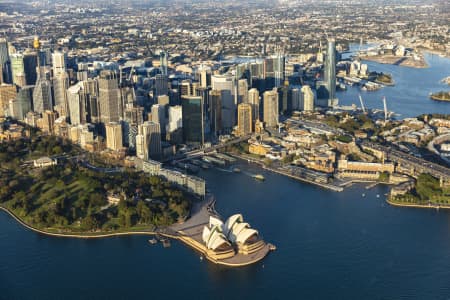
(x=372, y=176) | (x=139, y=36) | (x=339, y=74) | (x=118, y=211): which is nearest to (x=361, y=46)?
(x=339, y=74)

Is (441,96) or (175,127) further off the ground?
(175,127)

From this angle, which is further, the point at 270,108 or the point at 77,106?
the point at 270,108

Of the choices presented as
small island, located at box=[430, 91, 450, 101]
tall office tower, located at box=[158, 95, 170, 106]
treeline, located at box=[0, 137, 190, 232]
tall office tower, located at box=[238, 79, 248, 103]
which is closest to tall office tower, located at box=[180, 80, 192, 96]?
tall office tower, located at box=[158, 95, 170, 106]

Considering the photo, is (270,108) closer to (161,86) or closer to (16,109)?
(161,86)

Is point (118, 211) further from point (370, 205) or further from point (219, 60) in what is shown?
point (219, 60)

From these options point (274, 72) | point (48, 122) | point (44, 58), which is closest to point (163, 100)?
point (48, 122)

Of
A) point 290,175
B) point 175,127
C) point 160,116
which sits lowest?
point 290,175

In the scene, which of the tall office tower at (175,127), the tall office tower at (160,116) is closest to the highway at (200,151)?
the tall office tower at (175,127)
